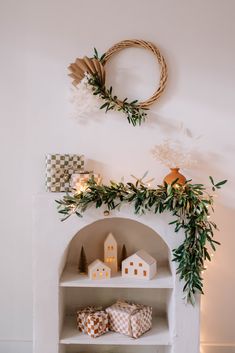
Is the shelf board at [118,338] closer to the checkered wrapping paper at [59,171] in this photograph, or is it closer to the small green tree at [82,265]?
the small green tree at [82,265]

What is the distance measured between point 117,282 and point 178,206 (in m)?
0.55

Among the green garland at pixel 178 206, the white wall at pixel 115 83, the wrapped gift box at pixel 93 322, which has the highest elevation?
the white wall at pixel 115 83

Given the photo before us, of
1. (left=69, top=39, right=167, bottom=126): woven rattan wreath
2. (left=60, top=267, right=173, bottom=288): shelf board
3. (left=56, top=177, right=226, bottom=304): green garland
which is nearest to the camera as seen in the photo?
(left=56, top=177, right=226, bottom=304): green garland

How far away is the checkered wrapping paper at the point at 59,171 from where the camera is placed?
7.34 feet

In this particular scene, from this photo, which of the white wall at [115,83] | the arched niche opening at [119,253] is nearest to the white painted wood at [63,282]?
the arched niche opening at [119,253]

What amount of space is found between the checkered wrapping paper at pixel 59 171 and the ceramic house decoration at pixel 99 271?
0.46 meters

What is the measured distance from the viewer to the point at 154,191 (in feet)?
6.83

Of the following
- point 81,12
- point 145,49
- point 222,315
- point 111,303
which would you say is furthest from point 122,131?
point 222,315

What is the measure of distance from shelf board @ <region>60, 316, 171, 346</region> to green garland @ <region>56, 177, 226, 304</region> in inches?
12.9

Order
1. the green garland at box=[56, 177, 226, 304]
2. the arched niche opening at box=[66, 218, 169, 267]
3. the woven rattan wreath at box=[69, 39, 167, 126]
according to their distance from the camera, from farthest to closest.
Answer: the arched niche opening at box=[66, 218, 169, 267], the woven rattan wreath at box=[69, 39, 167, 126], the green garland at box=[56, 177, 226, 304]

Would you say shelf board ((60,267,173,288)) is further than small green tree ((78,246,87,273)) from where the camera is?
No

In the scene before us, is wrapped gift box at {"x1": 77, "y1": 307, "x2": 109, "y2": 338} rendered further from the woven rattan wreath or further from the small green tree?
the woven rattan wreath

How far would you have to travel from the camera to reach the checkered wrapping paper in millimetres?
2236

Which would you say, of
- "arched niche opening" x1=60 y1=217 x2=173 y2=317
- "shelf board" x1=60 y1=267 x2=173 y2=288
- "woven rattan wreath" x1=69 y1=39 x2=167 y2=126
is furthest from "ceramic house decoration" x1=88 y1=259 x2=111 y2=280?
"woven rattan wreath" x1=69 y1=39 x2=167 y2=126
